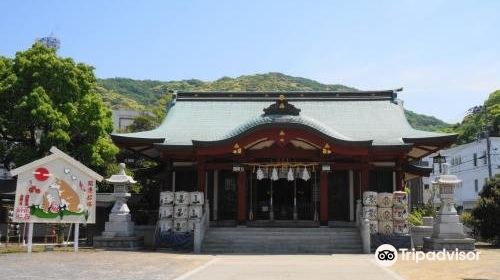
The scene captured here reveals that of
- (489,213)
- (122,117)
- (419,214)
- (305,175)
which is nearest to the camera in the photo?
(489,213)

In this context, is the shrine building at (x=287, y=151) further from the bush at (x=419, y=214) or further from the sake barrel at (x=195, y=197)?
the bush at (x=419, y=214)

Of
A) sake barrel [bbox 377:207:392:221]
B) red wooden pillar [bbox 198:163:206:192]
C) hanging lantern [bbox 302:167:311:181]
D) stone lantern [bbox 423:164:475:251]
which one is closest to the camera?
stone lantern [bbox 423:164:475:251]

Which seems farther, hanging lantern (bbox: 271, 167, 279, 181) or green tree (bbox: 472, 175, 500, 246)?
hanging lantern (bbox: 271, 167, 279, 181)

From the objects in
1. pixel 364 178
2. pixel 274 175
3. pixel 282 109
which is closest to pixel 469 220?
pixel 364 178

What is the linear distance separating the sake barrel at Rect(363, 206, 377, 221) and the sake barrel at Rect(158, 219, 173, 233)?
297 inches

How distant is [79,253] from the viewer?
18484 millimetres

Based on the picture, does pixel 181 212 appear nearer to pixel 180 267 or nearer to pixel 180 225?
pixel 180 225

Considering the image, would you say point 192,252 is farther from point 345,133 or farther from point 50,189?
point 345,133

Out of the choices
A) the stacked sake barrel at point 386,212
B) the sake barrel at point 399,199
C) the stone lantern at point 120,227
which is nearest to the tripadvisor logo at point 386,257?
the stacked sake barrel at point 386,212

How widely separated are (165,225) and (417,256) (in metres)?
9.63

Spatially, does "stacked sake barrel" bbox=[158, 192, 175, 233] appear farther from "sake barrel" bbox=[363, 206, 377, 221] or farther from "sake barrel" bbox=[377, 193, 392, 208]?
"sake barrel" bbox=[377, 193, 392, 208]

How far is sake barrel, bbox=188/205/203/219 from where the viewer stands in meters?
21.3

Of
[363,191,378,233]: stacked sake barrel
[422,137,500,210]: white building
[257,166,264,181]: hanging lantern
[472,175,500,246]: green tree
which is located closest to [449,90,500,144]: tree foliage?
[422,137,500,210]: white building

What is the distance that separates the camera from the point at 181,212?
2147cm
